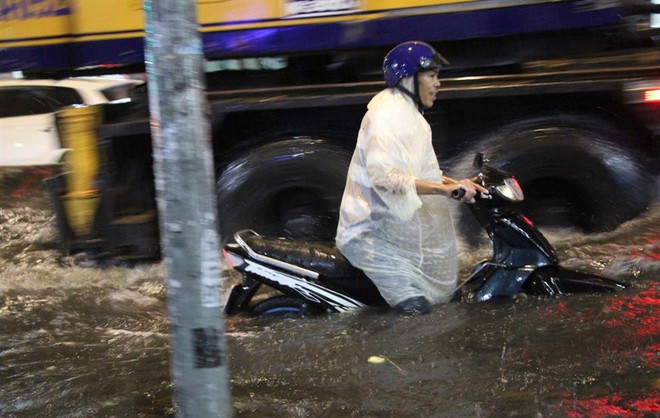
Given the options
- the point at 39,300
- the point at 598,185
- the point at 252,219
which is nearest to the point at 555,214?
the point at 598,185

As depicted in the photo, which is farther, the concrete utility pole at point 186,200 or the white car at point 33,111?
the white car at point 33,111

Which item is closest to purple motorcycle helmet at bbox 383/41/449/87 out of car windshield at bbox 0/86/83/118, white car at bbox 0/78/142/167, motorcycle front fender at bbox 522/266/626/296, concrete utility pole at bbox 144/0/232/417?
motorcycle front fender at bbox 522/266/626/296

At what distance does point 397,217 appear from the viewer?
4320 mm

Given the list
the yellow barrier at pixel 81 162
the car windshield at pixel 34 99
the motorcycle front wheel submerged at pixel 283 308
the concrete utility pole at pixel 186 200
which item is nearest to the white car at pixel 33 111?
the car windshield at pixel 34 99

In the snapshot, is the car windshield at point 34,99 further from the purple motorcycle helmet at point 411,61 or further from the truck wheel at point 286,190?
the purple motorcycle helmet at point 411,61

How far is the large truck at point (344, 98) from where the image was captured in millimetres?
5660

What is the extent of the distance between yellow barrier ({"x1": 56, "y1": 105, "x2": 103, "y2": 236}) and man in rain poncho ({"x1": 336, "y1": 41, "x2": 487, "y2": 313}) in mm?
2531

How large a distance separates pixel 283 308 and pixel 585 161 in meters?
2.63

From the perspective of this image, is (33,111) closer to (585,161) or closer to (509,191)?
(585,161)

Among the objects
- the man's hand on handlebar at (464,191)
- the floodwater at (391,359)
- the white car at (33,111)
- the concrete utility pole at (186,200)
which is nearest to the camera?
the concrete utility pole at (186,200)

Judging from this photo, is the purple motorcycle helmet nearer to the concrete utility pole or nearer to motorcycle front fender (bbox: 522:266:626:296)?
motorcycle front fender (bbox: 522:266:626:296)

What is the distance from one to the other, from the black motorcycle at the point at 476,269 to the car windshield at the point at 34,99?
497 cm

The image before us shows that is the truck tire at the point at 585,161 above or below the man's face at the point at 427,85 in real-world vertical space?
below

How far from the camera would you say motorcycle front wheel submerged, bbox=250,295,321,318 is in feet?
15.3
